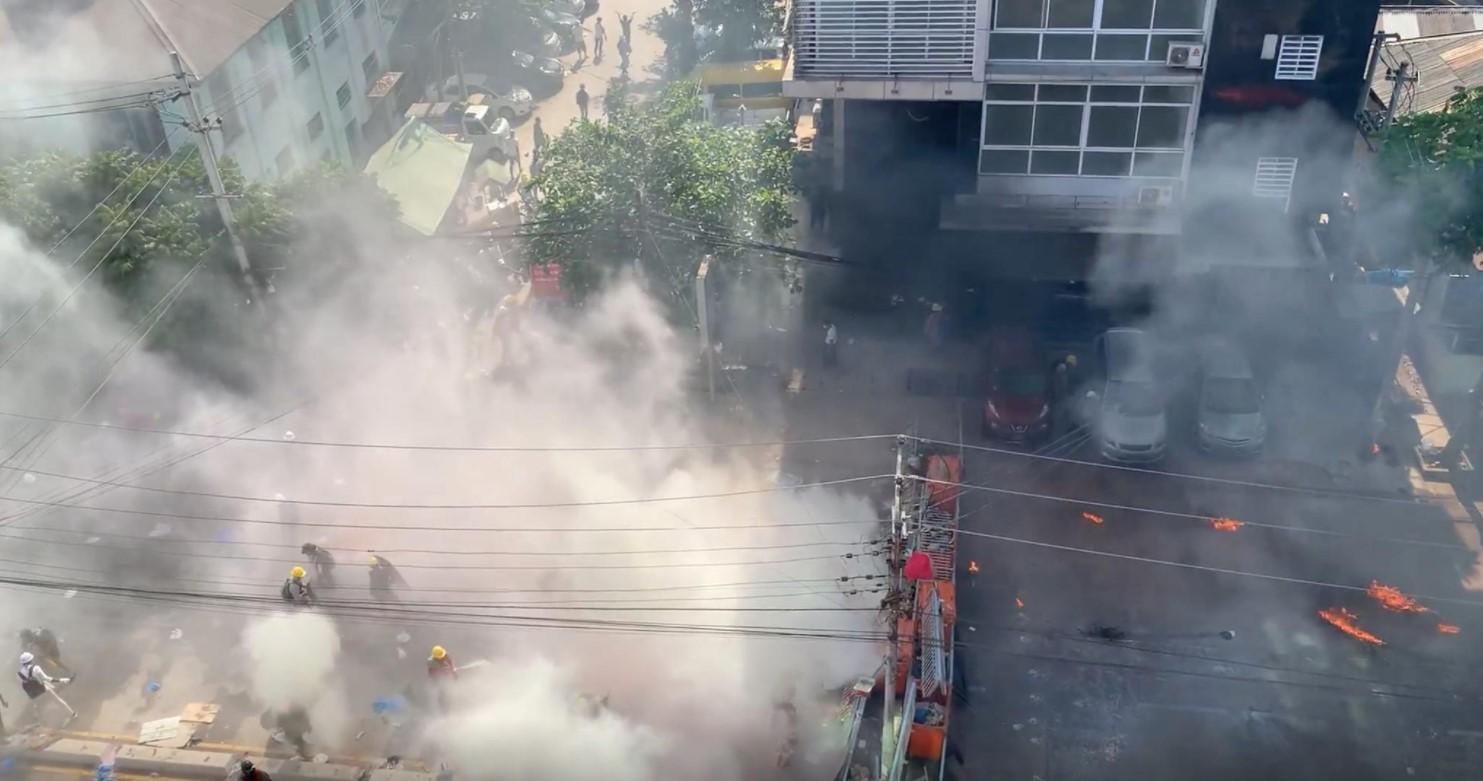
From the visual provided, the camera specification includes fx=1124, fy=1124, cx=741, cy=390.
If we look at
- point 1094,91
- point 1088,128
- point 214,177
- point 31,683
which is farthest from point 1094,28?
point 31,683

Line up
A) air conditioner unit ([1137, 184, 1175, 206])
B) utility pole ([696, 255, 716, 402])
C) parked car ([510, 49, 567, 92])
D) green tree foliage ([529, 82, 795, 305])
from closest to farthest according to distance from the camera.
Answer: utility pole ([696, 255, 716, 402]) < green tree foliage ([529, 82, 795, 305]) < air conditioner unit ([1137, 184, 1175, 206]) < parked car ([510, 49, 567, 92])

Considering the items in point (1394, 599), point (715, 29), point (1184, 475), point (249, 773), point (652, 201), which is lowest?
point (1394, 599)

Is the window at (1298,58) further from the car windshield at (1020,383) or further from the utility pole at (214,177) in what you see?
the utility pole at (214,177)

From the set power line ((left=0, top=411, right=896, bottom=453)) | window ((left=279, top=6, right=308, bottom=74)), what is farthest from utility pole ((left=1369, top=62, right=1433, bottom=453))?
window ((left=279, top=6, right=308, bottom=74))

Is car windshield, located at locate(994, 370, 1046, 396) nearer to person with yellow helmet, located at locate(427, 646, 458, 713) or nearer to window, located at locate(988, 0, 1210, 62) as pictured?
window, located at locate(988, 0, 1210, 62)

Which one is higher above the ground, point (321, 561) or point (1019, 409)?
point (1019, 409)

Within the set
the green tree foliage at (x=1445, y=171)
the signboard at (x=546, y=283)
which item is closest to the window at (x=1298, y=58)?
the green tree foliage at (x=1445, y=171)

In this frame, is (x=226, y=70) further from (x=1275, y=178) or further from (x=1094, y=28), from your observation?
(x=1275, y=178)
